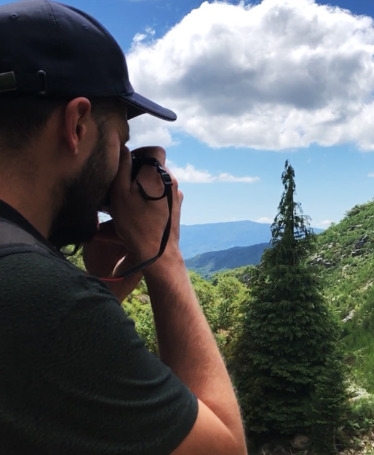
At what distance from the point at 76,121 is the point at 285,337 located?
20.1 metres

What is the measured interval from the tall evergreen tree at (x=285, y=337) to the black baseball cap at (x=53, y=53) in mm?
19033

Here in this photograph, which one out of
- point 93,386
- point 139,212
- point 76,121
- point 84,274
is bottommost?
point 93,386

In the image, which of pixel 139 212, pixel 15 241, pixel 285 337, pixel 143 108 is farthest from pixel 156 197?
pixel 285 337

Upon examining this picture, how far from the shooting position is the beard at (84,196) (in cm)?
118

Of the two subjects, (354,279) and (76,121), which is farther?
(354,279)

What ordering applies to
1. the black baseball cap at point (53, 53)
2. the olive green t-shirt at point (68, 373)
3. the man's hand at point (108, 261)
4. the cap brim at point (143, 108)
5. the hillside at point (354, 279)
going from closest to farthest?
the olive green t-shirt at point (68, 373), the black baseball cap at point (53, 53), the cap brim at point (143, 108), the man's hand at point (108, 261), the hillside at point (354, 279)

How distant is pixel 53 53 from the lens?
1.13m

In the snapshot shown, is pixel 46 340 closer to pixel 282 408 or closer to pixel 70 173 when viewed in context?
pixel 70 173

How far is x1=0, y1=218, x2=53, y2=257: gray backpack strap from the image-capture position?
3.20ft

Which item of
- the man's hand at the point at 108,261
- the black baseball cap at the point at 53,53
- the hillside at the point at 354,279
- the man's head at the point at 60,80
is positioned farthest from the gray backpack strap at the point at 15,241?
the hillside at the point at 354,279

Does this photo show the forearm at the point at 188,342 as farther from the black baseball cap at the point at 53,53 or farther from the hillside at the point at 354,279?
the hillside at the point at 354,279

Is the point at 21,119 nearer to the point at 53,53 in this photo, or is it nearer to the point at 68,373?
the point at 53,53

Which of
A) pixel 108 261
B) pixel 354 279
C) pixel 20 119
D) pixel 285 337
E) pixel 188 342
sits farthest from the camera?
pixel 354 279

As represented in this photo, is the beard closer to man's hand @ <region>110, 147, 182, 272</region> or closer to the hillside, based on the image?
man's hand @ <region>110, 147, 182, 272</region>
